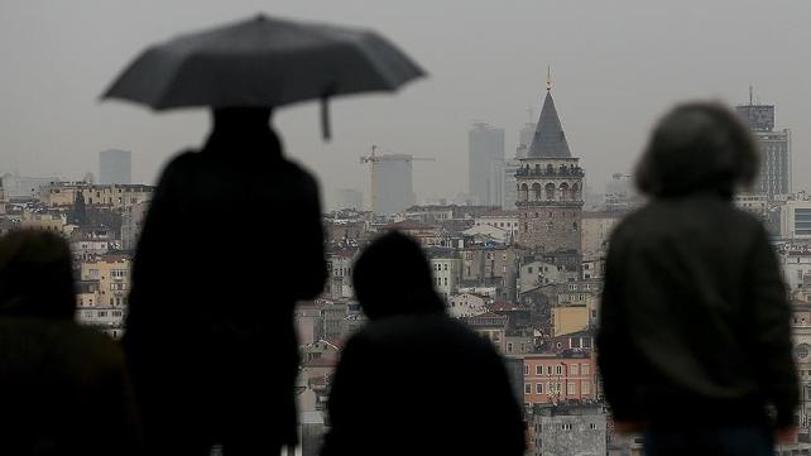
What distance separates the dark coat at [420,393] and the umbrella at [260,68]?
393 mm

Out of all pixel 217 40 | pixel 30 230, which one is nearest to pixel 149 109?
pixel 217 40

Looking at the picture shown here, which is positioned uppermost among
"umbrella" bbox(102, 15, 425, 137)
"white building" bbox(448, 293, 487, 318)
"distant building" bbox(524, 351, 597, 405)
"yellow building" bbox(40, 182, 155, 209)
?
"yellow building" bbox(40, 182, 155, 209)

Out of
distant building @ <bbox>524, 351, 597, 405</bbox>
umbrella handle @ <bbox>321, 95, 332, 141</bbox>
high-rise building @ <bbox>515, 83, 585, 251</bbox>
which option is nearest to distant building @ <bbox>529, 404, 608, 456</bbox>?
distant building @ <bbox>524, 351, 597, 405</bbox>

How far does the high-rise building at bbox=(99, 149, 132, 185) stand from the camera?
270 feet

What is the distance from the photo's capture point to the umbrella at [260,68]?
356 cm

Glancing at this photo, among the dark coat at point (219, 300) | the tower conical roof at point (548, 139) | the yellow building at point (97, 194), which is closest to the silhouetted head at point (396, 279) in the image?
the dark coat at point (219, 300)

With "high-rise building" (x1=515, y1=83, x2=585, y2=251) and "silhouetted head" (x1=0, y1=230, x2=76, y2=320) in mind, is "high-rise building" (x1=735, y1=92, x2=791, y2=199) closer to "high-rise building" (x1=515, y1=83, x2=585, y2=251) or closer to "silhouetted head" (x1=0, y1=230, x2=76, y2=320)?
"high-rise building" (x1=515, y1=83, x2=585, y2=251)

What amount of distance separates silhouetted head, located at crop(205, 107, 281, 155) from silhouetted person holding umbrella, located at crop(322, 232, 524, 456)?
1.05 ft

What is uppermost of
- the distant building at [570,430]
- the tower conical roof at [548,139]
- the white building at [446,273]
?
the tower conical roof at [548,139]

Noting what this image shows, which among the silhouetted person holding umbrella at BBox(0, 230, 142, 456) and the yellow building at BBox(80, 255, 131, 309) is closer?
the silhouetted person holding umbrella at BBox(0, 230, 142, 456)

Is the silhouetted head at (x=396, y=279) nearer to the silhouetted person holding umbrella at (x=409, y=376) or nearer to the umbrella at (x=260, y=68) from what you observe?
the silhouetted person holding umbrella at (x=409, y=376)

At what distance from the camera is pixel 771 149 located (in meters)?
97.5

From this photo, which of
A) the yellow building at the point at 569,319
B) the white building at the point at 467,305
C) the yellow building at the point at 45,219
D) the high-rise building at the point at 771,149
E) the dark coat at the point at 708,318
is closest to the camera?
the dark coat at the point at 708,318

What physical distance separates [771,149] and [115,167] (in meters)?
27.2
